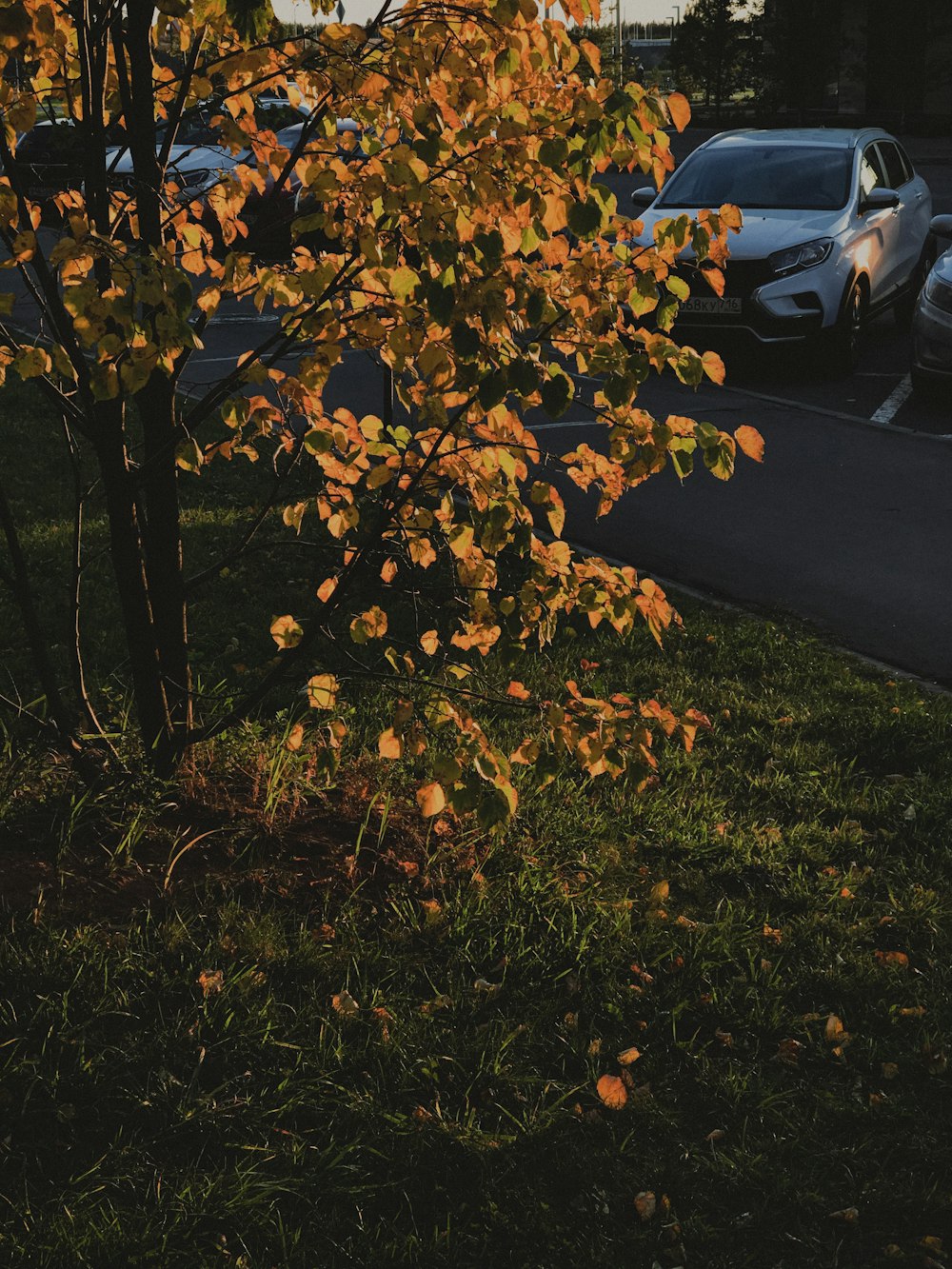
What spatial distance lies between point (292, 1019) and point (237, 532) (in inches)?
170

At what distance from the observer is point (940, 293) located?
997 centimetres

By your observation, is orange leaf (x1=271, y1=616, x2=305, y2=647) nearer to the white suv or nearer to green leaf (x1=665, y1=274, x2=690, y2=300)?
green leaf (x1=665, y1=274, x2=690, y2=300)

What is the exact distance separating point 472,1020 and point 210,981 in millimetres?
640

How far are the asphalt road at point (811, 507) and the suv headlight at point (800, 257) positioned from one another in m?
0.99

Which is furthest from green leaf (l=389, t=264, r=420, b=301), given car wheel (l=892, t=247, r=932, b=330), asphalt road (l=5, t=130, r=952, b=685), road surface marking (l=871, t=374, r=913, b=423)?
car wheel (l=892, t=247, r=932, b=330)

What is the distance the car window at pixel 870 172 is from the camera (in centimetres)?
1240

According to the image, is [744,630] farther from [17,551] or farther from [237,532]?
[17,551]

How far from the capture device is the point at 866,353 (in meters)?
13.0

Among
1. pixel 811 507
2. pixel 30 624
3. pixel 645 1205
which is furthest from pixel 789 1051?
pixel 811 507

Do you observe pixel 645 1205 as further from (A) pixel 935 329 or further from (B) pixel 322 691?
(A) pixel 935 329

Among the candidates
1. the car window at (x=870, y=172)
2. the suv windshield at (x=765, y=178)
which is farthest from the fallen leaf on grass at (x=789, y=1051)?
the car window at (x=870, y=172)

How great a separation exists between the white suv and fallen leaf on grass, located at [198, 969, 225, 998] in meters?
8.21

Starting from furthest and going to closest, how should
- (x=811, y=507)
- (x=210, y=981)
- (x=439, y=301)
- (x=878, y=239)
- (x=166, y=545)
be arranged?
1. (x=878, y=239)
2. (x=811, y=507)
3. (x=166, y=545)
4. (x=210, y=981)
5. (x=439, y=301)

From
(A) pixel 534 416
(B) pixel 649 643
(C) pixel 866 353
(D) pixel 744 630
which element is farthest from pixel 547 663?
(C) pixel 866 353
